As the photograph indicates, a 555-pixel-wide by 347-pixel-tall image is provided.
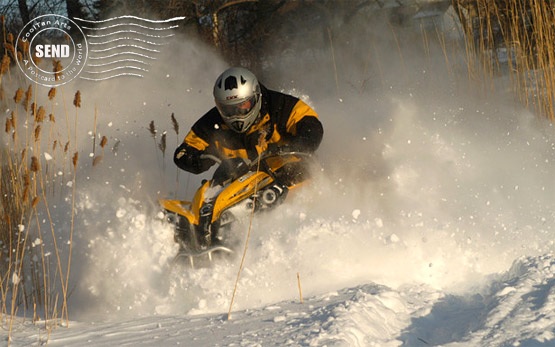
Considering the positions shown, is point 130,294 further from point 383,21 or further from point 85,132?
point 383,21

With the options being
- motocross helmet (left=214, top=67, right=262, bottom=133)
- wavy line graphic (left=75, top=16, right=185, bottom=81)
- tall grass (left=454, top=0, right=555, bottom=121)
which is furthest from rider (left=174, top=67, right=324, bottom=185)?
wavy line graphic (left=75, top=16, right=185, bottom=81)

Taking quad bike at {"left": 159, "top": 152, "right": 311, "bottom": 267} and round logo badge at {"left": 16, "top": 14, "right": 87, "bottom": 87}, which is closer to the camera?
quad bike at {"left": 159, "top": 152, "right": 311, "bottom": 267}

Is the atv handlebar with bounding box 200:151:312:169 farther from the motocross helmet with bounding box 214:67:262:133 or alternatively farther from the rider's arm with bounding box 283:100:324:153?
the motocross helmet with bounding box 214:67:262:133

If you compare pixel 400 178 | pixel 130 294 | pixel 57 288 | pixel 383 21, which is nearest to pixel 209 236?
pixel 130 294

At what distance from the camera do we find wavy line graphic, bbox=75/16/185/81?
41.4 feet

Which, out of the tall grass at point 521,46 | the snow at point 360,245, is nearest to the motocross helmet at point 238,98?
the snow at point 360,245

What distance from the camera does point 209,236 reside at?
5.67 m

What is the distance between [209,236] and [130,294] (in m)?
0.76

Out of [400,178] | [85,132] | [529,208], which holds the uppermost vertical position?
[85,132]

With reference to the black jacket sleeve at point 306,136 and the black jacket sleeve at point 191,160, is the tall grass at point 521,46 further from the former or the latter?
the black jacket sleeve at point 191,160

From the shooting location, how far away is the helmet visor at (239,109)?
6.42 meters

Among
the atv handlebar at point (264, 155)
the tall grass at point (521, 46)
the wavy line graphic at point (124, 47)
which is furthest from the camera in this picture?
the wavy line graphic at point (124, 47)

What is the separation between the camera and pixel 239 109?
6422 mm

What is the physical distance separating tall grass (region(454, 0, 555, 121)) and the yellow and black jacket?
257 centimetres
